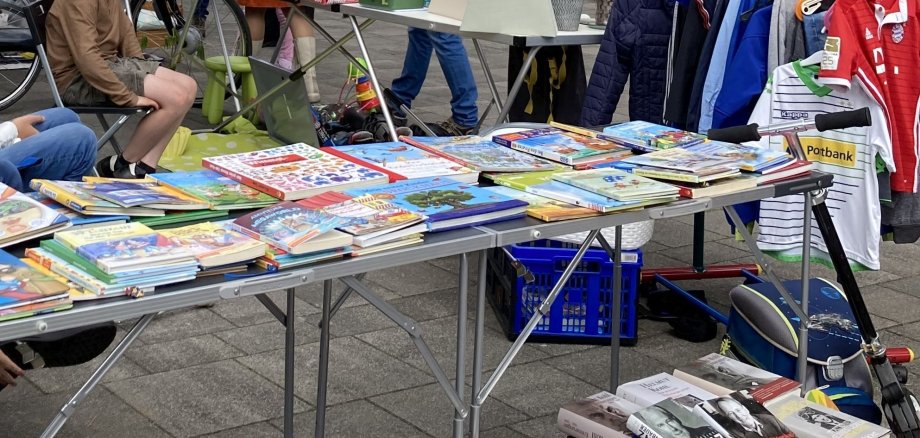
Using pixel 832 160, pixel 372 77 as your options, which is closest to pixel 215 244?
pixel 832 160

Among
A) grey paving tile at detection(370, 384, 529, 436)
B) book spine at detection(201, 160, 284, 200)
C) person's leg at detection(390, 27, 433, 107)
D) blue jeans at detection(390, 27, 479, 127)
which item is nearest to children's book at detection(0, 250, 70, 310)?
book spine at detection(201, 160, 284, 200)

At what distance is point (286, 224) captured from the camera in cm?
234

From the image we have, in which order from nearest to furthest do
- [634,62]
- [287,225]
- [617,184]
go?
1. [287,225]
2. [617,184]
3. [634,62]

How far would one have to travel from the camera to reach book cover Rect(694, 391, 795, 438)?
8.20 feet

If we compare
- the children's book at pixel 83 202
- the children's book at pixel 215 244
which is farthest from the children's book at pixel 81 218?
the children's book at pixel 215 244

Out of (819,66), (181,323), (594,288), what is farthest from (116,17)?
(819,66)

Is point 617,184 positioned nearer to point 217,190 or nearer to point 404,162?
point 404,162

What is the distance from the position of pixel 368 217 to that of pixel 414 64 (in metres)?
4.87

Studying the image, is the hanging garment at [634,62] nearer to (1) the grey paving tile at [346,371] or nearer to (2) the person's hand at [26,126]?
(1) the grey paving tile at [346,371]

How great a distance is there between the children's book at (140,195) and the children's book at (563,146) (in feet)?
3.54

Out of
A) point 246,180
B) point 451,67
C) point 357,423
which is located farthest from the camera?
point 451,67

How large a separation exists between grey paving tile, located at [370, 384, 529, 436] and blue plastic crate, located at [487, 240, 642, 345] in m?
0.51

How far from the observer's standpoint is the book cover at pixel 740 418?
8.20 ft

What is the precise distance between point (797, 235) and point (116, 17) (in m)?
3.31
